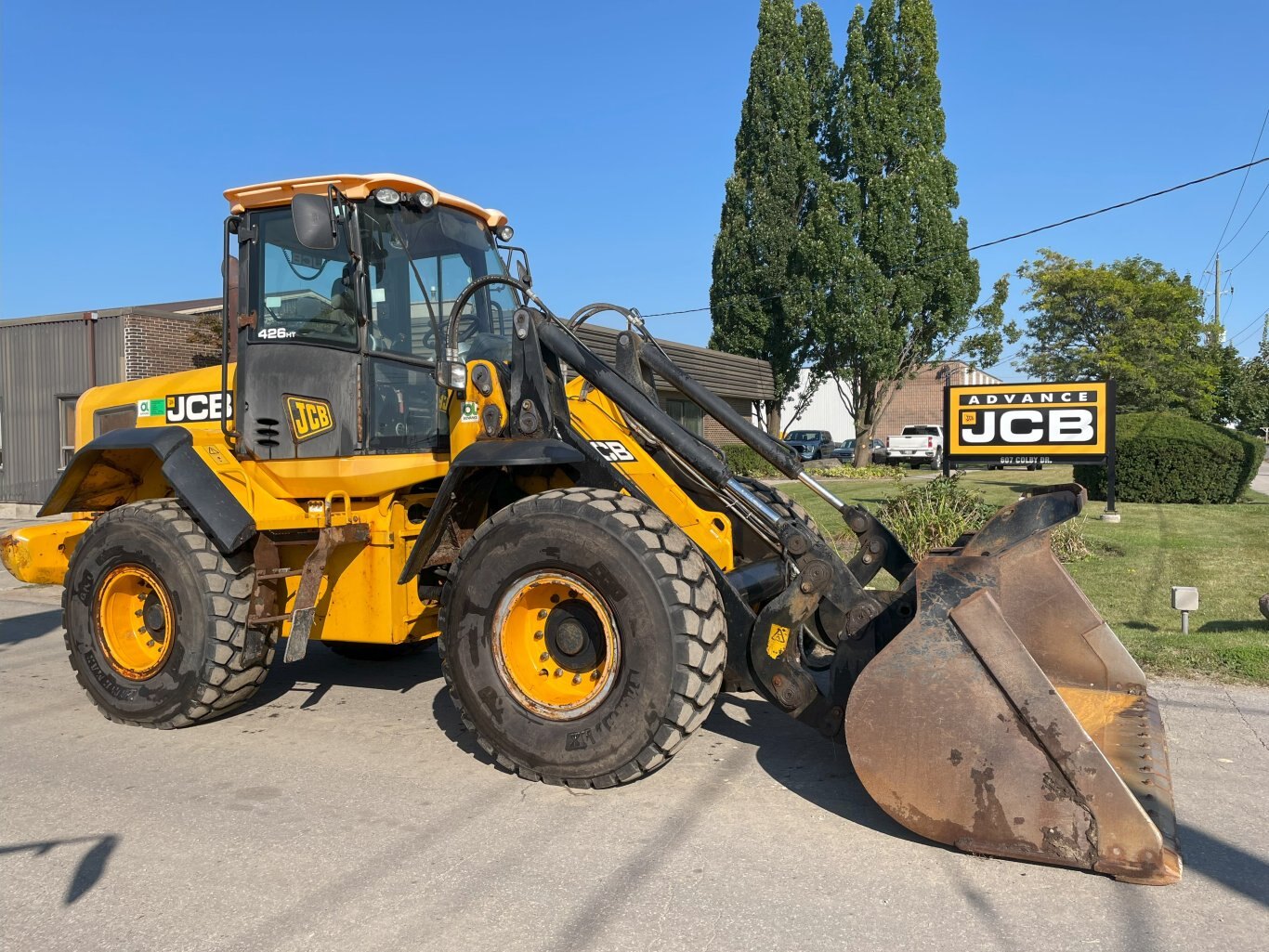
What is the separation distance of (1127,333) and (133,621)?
37508 mm

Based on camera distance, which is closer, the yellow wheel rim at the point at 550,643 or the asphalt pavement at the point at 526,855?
the asphalt pavement at the point at 526,855

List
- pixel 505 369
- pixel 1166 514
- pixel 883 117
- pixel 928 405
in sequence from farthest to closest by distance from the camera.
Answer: pixel 928 405 < pixel 883 117 < pixel 1166 514 < pixel 505 369

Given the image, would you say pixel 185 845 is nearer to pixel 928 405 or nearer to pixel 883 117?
pixel 883 117

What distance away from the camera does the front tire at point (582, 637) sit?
4094 millimetres

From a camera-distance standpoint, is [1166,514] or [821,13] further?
[821,13]

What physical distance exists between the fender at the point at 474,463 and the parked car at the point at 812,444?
39.6 m

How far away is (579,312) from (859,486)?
17.6m

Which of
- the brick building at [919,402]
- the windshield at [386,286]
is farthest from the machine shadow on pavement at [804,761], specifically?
the brick building at [919,402]

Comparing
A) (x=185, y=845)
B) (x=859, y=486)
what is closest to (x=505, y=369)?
(x=185, y=845)

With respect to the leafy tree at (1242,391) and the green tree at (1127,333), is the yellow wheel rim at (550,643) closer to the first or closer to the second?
the green tree at (1127,333)

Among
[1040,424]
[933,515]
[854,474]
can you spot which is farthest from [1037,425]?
[854,474]

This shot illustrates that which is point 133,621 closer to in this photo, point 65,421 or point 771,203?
point 65,421

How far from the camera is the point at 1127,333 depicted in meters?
36.4

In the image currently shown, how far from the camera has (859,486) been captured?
73.3ft
